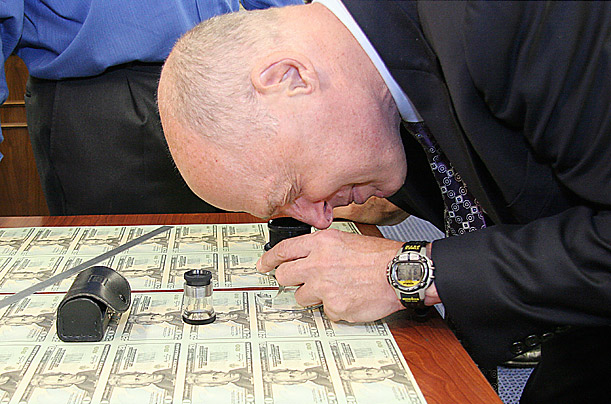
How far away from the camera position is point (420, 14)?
115 cm

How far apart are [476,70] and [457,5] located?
11 cm

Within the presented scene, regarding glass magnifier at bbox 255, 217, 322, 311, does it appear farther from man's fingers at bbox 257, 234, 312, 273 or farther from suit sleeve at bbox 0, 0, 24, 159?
suit sleeve at bbox 0, 0, 24, 159

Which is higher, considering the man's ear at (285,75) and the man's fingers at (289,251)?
the man's ear at (285,75)

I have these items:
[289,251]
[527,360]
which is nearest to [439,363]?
[289,251]

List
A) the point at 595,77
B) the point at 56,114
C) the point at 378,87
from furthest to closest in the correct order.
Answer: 1. the point at 56,114
2. the point at 378,87
3. the point at 595,77

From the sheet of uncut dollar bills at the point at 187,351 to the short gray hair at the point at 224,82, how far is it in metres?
0.35

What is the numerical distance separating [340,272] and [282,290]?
0.17 metres

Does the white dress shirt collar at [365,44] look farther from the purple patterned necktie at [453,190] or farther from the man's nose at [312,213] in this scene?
the man's nose at [312,213]

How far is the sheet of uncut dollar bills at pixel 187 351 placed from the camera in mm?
945

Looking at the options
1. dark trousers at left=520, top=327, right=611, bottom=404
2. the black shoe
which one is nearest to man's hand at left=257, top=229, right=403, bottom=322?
dark trousers at left=520, top=327, right=611, bottom=404

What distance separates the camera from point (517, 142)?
1.17m

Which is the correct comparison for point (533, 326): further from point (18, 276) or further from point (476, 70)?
point (18, 276)

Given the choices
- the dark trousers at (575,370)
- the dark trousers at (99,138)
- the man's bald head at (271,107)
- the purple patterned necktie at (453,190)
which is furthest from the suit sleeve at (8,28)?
the dark trousers at (575,370)

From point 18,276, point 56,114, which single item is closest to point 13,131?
point 56,114
